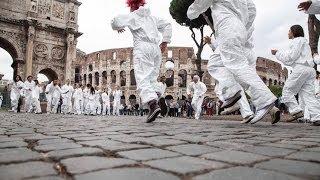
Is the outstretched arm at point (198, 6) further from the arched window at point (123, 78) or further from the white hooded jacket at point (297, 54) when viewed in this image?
the arched window at point (123, 78)

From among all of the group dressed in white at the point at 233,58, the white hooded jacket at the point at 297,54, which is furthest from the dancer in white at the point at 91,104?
the white hooded jacket at the point at 297,54

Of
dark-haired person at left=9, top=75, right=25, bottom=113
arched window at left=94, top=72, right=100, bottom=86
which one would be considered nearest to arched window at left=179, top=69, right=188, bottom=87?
arched window at left=94, top=72, right=100, bottom=86

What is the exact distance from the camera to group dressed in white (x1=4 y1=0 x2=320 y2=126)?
14.4 feet

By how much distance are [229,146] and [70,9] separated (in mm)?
26985

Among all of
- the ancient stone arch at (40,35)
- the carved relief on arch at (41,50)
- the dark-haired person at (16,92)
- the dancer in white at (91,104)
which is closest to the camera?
the dark-haired person at (16,92)

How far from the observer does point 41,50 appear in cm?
2622

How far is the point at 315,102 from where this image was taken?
574cm

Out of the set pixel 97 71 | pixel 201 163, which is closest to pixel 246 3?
pixel 201 163

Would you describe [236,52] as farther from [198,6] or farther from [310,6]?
[310,6]

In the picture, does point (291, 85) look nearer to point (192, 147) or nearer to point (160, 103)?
point (160, 103)

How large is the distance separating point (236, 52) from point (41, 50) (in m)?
24.3

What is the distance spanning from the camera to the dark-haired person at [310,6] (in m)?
4.69

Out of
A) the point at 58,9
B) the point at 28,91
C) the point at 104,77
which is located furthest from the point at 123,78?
the point at 28,91

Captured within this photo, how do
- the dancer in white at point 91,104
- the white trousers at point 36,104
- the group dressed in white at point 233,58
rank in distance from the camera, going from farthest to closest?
the dancer in white at point 91,104
the white trousers at point 36,104
the group dressed in white at point 233,58
